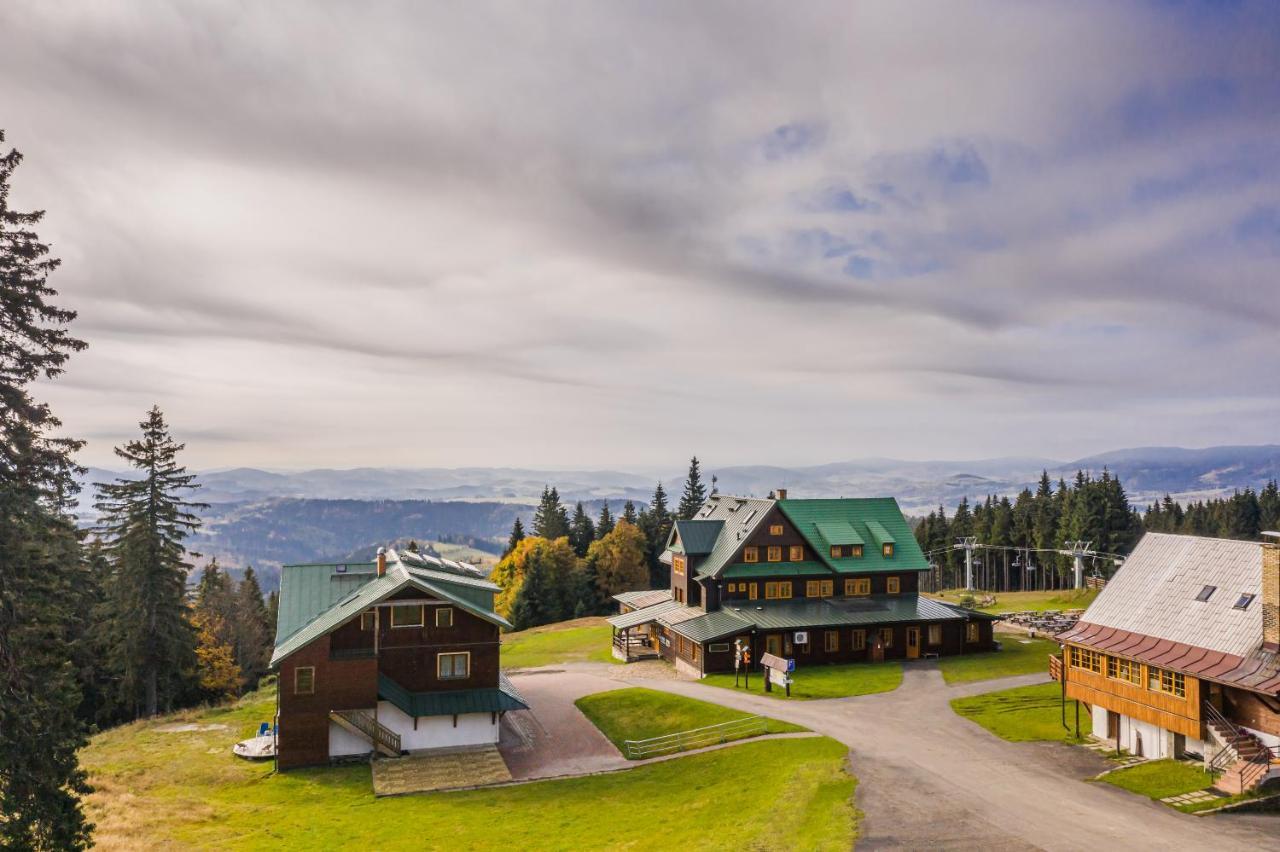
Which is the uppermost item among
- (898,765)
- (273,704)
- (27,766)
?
(27,766)

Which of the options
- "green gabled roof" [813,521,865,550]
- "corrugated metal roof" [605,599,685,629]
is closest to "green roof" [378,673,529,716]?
"corrugated metal roof" [605,599,685,629]

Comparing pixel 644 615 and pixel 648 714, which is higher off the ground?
pixel 644 615

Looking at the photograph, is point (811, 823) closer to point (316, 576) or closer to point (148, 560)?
point (316, 576)

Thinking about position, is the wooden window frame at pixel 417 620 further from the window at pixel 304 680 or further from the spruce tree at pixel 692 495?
the spruce tree at pixel 692 495

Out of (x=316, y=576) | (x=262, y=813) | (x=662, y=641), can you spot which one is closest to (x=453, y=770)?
(x=262, y=813)

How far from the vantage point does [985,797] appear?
30.1m

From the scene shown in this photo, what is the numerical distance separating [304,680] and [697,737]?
2142 centimetres

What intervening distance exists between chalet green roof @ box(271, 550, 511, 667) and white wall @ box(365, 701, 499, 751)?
17.7 feet

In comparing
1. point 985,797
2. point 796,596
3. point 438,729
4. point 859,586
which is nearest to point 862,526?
point 859,586

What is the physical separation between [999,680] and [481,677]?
35.1m

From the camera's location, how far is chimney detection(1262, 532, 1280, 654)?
3209cm

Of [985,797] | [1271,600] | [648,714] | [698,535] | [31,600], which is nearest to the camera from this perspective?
[31,600]

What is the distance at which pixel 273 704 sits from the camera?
5609cm

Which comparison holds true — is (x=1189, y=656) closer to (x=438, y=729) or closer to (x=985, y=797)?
(x=985, y=797)
